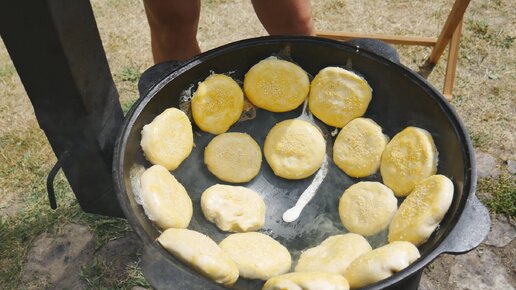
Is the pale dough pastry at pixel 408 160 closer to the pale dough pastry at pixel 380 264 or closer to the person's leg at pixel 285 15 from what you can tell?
the pale dough pastry at pixel 380 264

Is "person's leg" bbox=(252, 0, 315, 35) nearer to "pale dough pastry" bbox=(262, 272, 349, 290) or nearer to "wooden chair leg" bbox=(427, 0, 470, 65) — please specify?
"wooden chair leg" bbox=(427, 0, 470, 65)

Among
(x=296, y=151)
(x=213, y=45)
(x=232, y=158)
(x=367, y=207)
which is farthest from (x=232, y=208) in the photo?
(x=213, y=45)

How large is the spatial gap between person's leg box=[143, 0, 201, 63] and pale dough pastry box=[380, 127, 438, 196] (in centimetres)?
111

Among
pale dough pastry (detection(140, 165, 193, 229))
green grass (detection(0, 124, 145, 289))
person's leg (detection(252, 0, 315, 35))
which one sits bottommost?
green grass (detection(0, 124, 145, 289))

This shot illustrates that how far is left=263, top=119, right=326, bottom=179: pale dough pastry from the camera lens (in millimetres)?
1752

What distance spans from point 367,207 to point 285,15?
3.42 feet

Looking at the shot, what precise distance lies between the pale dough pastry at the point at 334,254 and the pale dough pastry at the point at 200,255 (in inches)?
8.9

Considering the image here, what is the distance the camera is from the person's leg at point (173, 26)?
7.14 feet

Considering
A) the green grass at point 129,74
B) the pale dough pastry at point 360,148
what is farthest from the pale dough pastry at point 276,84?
the green grass at point 129,74

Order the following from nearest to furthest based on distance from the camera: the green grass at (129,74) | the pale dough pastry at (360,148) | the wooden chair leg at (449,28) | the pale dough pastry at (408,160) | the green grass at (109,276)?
the pale dough pastry at (408,160) → the pale dough pastry at (360,148) → the green grass at (109,276) → the wooden chair leg at (449,28) → the green grass at (129,74)

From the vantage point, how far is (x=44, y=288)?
2.17 m

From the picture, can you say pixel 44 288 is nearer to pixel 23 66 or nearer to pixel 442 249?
pixel 23 66

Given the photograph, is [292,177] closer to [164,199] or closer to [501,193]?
[164,199]

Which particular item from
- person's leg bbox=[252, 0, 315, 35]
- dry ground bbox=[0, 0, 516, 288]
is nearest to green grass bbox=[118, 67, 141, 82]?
dry ground bbox=[0, 0, 516, 288]
